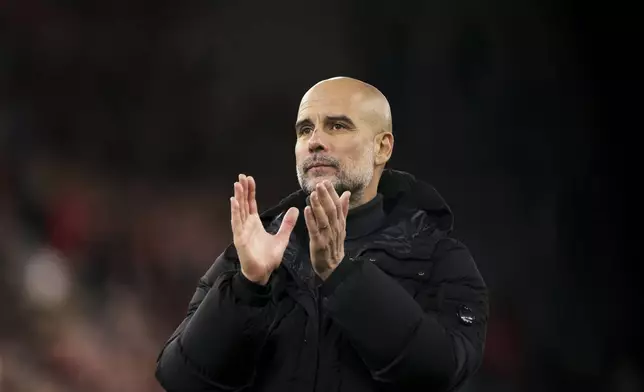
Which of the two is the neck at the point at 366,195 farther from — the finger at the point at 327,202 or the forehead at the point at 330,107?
the finger at the point at 327,202

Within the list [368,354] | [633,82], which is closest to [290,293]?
[368,354]

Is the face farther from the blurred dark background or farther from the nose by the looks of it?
the blurred dark background

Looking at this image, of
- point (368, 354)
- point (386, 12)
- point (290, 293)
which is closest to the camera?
point (368, 354)

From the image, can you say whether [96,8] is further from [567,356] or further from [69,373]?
[567,356]

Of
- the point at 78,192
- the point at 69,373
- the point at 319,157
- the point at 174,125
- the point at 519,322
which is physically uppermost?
the point at 319,157

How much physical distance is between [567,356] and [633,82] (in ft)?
2.93

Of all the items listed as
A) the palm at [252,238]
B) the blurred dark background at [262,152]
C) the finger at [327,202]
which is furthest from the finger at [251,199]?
the blurred dark background at [262,152]

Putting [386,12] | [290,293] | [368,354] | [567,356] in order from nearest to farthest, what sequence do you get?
[368,354], [290,293], [567,356], [386,12]

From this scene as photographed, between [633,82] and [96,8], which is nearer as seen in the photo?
[633,82]

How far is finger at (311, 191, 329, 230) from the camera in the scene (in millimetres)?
894

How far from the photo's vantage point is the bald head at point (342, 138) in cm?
107

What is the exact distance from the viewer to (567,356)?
2654 mm

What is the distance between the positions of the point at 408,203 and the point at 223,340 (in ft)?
1.16

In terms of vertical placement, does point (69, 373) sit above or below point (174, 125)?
below
